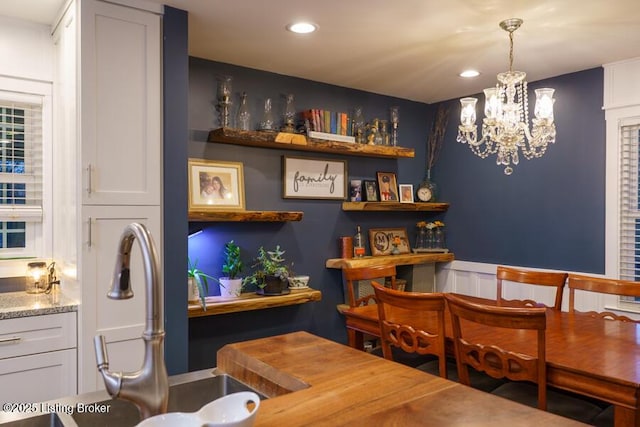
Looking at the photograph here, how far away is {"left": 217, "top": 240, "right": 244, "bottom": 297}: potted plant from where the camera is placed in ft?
11.2

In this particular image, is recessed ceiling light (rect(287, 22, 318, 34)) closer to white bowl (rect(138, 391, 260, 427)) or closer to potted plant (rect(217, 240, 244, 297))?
potted plant (rect(217, 240, 244, 297))

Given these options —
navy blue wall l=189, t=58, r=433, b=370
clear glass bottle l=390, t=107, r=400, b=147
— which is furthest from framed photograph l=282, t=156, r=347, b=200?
clear glass bottle l=390, t=107, r=400, b=147

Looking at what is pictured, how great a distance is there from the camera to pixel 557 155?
12.8 ft

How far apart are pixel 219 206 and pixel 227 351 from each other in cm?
201

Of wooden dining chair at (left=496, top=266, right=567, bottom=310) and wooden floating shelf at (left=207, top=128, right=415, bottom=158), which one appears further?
wooden floating shelf at (left=207, top=128, right=415, bottom=158)

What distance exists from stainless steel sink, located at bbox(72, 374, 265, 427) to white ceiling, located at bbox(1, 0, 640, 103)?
194cm

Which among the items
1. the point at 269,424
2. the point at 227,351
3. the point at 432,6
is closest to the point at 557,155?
the point at 432,6

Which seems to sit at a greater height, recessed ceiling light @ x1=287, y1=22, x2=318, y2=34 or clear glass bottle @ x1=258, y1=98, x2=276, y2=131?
recessed ceiling light @ x1=287, y1=22, x2=318, y2=34

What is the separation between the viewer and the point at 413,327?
245cm

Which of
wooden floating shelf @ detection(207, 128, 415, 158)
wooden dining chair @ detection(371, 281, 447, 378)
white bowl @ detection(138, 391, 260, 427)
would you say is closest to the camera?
white bowl @ detection(138, 391, 260, 427)

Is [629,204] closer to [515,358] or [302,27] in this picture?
[515,358]

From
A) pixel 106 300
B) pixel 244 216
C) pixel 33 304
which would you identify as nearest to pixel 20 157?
pixel 33 304

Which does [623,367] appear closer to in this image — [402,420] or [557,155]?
[402,420]

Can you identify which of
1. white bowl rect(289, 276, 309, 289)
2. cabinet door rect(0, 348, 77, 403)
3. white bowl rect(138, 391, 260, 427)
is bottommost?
cabinet door rect(0, 348, 77, 403)
